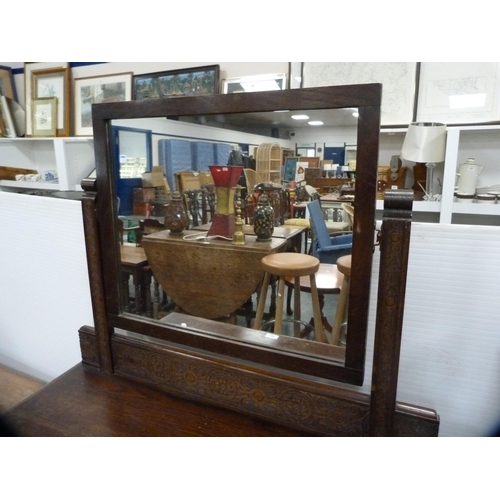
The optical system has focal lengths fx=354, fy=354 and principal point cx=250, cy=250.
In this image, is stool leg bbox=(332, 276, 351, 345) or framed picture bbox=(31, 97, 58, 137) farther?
framed picture bbox=(31, 97, 58, 137)

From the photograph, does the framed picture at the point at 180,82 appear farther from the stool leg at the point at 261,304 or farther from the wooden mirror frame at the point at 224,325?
the stool leg at the point at 261,304

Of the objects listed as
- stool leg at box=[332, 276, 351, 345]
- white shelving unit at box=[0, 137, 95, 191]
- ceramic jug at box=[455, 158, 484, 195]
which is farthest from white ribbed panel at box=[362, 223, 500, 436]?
white shelving unit at box=[0, 137, 95, 191]

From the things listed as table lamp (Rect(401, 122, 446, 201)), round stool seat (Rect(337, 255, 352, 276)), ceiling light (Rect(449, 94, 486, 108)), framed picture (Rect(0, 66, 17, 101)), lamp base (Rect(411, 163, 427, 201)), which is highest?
framed picture (Rect(0, 66, 17, 101))

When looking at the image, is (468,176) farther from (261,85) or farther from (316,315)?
(316,315)

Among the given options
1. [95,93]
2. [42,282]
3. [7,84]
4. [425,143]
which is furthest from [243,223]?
[7,84]

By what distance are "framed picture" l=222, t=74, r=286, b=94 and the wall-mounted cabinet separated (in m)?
0.49

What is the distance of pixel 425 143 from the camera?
138 cm

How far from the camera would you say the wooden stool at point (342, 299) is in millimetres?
702

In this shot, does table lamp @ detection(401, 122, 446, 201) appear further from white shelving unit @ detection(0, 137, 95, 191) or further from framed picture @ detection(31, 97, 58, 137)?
framed picture @ detection(31, 97, 58, 137)

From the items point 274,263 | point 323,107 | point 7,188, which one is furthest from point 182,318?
point 7,188

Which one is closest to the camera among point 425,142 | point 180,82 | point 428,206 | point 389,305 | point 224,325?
point 389,305

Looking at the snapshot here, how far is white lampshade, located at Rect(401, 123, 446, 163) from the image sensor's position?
4.50 feet

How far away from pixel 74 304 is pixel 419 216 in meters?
1.44

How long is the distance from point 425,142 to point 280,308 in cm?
101
